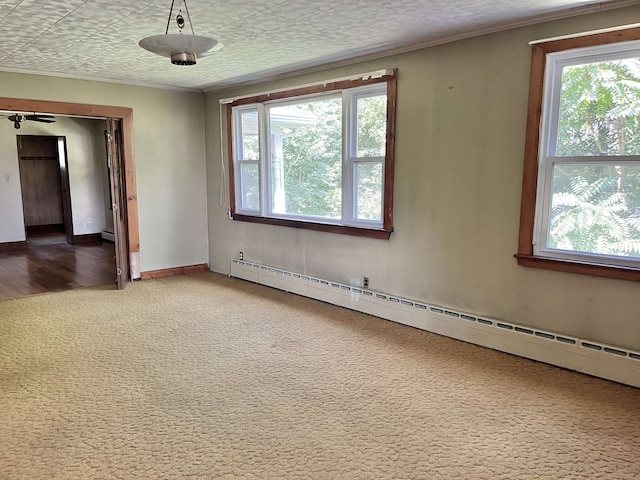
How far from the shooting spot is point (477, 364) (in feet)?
10.6

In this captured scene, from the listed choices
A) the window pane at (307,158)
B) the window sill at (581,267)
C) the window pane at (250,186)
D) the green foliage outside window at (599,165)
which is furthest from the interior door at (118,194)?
the green foliage outside window at (599,165)

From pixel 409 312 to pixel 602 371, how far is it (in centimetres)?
150

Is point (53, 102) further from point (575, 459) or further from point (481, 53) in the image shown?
point (575, 459)

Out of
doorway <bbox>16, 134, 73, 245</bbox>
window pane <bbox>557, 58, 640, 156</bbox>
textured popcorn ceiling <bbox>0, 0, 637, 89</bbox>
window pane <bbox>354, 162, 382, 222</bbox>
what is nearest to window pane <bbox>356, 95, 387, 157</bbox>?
window pane <bbox>354, 162, 382, 222</bbox>

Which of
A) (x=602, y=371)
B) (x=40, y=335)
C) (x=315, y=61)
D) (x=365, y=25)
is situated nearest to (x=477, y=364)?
(x=602, y=371)

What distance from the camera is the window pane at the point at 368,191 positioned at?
166 inches

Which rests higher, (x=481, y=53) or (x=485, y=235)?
(x=481, y=53)

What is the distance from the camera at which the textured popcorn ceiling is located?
9.30 ft

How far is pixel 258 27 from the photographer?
330 centimetres

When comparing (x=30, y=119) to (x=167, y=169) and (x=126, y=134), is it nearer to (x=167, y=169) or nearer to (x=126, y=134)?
(x=126, y=134)

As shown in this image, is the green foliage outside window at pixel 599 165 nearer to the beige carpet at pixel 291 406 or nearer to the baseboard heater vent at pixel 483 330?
the baseboard heater vent at pixel 483 330

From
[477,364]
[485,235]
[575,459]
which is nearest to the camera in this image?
[575,459]

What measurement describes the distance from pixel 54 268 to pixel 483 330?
5867mm

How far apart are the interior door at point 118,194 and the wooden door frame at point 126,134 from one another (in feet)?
0.18
